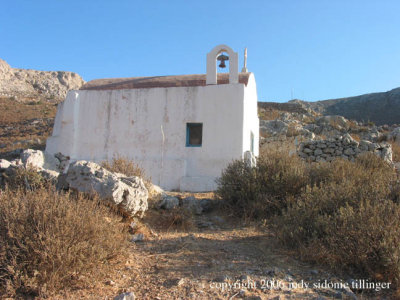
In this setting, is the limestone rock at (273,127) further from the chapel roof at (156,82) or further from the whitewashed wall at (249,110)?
the chapel roof at (156,82)

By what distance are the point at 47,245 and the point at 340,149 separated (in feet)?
36.3

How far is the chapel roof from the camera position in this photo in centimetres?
1112

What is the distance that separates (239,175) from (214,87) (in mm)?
4171

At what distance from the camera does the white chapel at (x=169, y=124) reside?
33.1 feet

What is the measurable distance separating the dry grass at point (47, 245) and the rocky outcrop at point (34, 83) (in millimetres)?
41346

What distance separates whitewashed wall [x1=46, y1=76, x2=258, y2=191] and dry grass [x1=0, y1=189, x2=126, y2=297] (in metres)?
6.36

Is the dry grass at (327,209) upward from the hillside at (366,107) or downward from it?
downward

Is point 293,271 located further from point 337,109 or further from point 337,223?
point 337,109

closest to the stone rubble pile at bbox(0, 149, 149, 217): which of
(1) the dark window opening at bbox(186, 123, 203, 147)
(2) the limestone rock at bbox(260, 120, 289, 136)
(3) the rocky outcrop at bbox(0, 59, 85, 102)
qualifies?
(1) the dark window opening at bbox(186, 123, 203, 147)

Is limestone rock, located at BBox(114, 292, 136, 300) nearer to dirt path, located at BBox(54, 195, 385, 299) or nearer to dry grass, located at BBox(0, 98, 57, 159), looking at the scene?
dirt path, located at BBox(54, 195, 385, 299)

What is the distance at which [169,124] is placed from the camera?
1048cm

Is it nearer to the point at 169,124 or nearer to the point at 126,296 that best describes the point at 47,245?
the point at 126,296

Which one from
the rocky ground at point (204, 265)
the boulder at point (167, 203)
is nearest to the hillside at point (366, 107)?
the boulder at point (167, 203)

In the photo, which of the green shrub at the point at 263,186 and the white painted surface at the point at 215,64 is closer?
the green shrub at the point at 263,186
